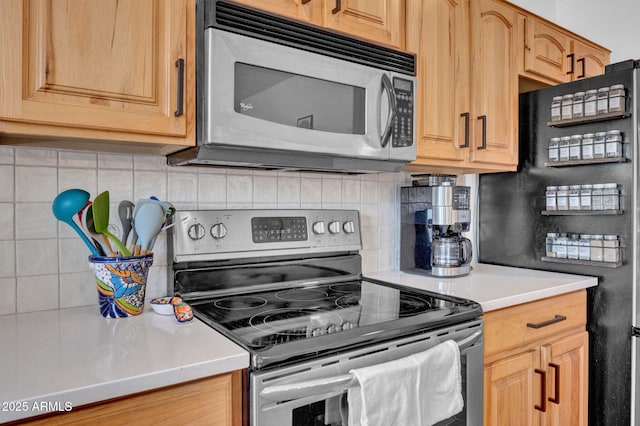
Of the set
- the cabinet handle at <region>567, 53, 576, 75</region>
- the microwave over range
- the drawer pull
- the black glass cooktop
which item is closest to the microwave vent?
the microwave over range

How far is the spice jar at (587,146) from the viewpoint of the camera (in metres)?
1.76

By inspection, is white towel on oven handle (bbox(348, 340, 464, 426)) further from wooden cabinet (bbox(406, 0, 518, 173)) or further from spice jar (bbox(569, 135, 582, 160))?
spice jar (bbox(569, 135, 582, 160))

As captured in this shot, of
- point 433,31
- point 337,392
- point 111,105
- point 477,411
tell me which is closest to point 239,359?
point 337,392

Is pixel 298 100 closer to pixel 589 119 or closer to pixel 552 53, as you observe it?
pixel 589 119

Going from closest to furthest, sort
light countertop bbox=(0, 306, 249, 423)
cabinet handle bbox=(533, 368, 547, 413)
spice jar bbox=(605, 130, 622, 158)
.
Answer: light countertop bbox=(0, 306, 249, 423) → cabinet handle bbox=(533, 368, 547, 413) → spice jar bbox=(605, 130, 622, 158)

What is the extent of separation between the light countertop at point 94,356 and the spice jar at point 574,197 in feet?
2.67

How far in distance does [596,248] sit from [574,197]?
0.23 m

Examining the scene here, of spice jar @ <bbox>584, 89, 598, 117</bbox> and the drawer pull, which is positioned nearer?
the drawer pull

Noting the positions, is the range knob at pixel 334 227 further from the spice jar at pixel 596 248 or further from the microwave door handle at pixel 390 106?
the spice jar at pixel 596 248

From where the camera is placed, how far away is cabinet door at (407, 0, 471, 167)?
1568 mm

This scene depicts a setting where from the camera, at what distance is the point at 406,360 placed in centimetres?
105

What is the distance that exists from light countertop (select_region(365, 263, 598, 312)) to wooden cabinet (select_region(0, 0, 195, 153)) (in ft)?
3.43

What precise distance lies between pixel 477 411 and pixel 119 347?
1.06m

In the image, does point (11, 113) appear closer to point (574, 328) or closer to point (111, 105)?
point (111, 105)
